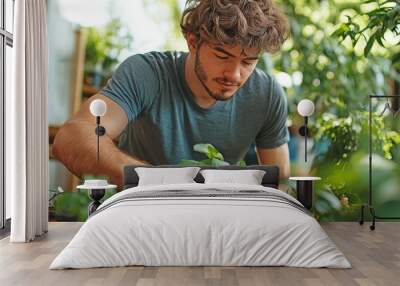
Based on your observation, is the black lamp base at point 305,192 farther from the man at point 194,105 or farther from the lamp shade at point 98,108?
the lamp shade at point 98,108

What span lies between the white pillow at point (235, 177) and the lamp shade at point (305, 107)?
2.99 feet

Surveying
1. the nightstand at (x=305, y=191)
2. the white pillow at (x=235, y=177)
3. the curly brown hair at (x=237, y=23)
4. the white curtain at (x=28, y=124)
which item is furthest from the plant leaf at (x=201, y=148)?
the white curtain at (x=28, y=124)

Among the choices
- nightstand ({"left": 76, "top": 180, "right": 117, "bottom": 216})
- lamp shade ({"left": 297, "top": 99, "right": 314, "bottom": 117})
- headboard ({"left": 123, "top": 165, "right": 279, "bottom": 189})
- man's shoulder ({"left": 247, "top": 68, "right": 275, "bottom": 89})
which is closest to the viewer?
nightstand ({"left": 76, "top": 180, "right": 117, "bottom": 216})

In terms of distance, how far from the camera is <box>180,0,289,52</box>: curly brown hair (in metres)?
7.30

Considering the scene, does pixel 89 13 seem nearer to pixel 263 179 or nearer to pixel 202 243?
pixel 263 179

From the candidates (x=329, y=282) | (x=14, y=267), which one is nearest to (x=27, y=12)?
(x=14, y=267)

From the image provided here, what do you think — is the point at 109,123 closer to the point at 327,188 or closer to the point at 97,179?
the point at 97,179

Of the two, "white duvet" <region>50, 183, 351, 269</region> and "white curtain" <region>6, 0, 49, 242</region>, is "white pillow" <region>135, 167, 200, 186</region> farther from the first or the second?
"white duvet" <region>50, 183, 351, 269</region>

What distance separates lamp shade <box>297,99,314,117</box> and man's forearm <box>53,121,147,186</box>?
1804 millimetres

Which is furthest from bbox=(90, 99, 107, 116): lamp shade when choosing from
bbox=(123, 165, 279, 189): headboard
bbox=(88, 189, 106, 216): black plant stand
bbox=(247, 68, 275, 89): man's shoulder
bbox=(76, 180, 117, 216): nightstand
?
bbox=(247, 68, 275, 89): man's shoulder

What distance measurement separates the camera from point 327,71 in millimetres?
7586

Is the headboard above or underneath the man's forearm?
underneath

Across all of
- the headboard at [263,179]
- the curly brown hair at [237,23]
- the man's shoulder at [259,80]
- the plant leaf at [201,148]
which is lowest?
the headboard at [263,179]

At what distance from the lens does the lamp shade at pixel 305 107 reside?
7191 millimetres
